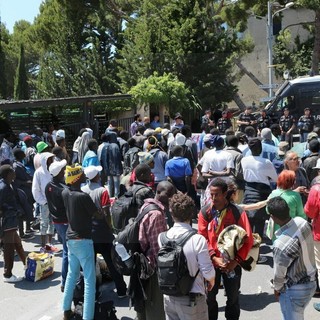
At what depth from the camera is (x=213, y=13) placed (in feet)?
101

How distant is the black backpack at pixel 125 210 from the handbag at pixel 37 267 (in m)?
2.32

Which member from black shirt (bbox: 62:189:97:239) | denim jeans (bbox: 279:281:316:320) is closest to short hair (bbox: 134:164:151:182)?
black shirt (bbox: 62:189:97:239)

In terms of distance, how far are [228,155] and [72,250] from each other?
3486 millimetres

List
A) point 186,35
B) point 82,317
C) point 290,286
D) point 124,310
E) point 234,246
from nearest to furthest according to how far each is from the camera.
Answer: point 290,286 < point 234,246 < point 82,317 < point 124,310 < point 186,35

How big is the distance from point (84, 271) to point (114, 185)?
236 inches

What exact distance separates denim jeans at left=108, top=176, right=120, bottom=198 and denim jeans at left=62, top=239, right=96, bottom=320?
5.65 meters

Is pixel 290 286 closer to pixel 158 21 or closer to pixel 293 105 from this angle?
pixel 293 105

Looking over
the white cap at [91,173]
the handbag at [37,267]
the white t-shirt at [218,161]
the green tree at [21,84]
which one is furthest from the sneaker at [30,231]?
the green tree at [21,84]

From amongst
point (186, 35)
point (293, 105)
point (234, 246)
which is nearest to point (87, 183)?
point (234, 246)

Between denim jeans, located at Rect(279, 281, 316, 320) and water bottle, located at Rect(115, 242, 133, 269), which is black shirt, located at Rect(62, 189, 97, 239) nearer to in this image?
water bottle, located at Rect(115, 242, 133, 269)

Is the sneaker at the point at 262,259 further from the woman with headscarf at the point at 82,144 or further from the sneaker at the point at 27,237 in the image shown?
the woman with headscarf at the point at 82,144

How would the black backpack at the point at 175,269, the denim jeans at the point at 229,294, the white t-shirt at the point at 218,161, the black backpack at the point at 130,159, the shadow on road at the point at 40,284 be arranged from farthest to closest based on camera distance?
the black backpack at the point at 130,159 → the white t-shirt at the point at 218,161 → the shadow on road at the point at 40,284 → the denim jeans at the point at 229,294 → the black backpack at the point at 175,269

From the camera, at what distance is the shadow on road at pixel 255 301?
6434 millimetres

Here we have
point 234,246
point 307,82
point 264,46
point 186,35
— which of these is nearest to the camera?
point 234,246
